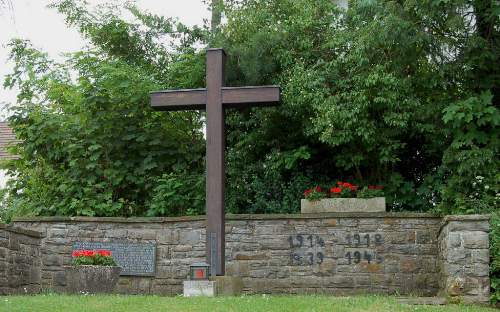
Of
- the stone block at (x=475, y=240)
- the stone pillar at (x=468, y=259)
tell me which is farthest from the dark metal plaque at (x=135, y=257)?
the stone block at (x=475, y=240)

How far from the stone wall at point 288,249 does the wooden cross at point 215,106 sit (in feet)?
5.27

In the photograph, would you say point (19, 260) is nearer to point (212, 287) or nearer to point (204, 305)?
point (212, 287)

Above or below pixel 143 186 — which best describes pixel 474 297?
below

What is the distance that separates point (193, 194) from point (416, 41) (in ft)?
15.6

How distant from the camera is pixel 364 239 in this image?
10547mm

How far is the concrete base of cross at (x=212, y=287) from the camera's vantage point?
8.66 m

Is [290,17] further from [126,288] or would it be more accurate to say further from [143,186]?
[126,288]

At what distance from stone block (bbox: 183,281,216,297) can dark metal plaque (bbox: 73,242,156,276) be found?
246 cm

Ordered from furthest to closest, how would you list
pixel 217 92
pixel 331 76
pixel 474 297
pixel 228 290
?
1. pixel 331 76
2. pixel 217 92
3. pixel 228 290
4. pixel 474 297

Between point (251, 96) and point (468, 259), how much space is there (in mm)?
3618

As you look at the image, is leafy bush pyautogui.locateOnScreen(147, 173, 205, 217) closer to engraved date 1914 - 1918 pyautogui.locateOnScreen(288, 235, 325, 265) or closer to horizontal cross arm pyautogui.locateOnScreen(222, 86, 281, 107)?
engraved date 1914 - 1918 pyautogui.locateOnScreen(288, 235, 325, 265)

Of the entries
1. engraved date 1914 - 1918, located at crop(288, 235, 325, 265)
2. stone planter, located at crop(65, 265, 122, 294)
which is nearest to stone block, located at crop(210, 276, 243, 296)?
stone planter, located at crop(65, 265, 122, 294)

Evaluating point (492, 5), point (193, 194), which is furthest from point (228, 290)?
point (492, 5)

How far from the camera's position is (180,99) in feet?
32.4
